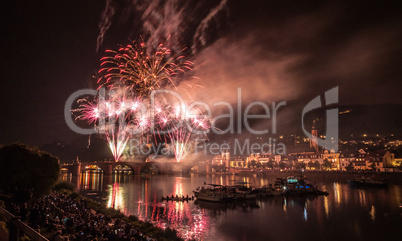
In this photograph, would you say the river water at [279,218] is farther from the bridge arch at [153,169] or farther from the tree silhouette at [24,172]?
the bridge arch at [153,169]

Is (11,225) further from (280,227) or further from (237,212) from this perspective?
(237,212)

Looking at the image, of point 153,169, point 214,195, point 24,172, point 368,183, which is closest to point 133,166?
point 153,169

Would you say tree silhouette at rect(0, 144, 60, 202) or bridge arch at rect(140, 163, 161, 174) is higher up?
tree silhouette at rect(0, 144, 60, 202)

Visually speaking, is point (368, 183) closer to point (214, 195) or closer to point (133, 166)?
point (214, 195)

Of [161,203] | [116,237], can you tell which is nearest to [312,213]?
[161,203]

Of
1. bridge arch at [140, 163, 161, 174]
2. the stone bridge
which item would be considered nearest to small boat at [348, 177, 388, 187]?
the stone bridge

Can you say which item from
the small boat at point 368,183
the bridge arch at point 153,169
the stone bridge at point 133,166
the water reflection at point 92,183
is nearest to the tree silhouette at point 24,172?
the water reflection at point 92,183

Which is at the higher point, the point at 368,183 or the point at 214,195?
the point at 214,195

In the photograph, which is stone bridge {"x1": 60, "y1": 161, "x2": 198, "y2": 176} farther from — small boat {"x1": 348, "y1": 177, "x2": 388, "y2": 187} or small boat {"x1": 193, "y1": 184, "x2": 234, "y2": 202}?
small boat {"x1": 348, "y1": 177, "x2": 388, "y2": 187}

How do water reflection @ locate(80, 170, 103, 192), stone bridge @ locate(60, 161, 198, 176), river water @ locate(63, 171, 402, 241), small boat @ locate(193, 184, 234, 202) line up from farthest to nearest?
1. stone bridge @ locate(60, 161, 198, 176)
2. water reflection @ locate(80, 170, 103, 192)
3. small boat @ locate(193, 184, 234, 202)
4. river water @ locate(63, 171, 402, 241)

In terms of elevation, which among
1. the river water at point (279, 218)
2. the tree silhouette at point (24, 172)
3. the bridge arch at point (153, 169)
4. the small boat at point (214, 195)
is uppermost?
the tree silhouette at point (24, 172)

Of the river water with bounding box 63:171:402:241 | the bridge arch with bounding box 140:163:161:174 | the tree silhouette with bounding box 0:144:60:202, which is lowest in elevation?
the bridge arch with bounding box 140:163:161:174
